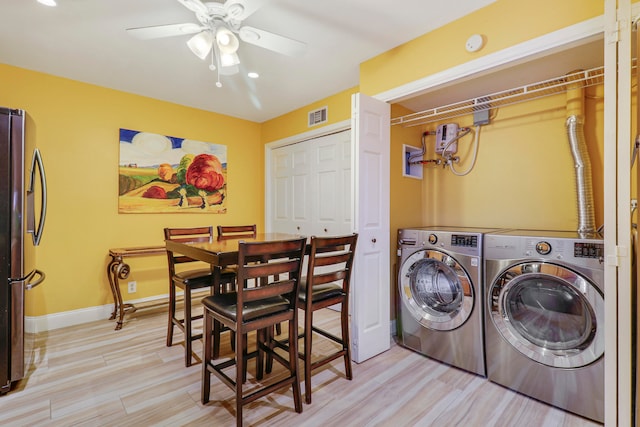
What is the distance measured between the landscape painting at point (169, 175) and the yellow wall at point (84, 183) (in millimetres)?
84

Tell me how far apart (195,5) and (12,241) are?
70.0 inches

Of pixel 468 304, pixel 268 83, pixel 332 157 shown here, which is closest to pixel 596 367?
pixel 468 304

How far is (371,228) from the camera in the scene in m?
2.39

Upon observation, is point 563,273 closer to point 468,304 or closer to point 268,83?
point 468,304

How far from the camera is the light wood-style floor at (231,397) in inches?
66.6

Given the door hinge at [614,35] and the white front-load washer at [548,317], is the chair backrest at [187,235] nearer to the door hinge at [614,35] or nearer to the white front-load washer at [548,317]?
the white front-load washer at [548,317]

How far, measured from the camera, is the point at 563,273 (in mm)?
1717

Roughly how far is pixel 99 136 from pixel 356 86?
9.16ft

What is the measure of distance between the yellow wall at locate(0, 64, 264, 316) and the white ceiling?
168 millimetres

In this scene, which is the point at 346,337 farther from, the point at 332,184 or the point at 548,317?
the point at 332,184

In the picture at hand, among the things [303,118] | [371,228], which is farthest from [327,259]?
[303,118]

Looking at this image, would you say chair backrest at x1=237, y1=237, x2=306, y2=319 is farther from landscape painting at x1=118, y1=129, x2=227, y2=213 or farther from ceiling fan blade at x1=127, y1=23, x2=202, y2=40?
landscape painting at x1=118, y1=129, x2=227, y2=213

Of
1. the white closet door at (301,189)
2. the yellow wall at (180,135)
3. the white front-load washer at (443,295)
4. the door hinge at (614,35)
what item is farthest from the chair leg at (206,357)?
the door hinge at (614,35)

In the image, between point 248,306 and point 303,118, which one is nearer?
point 248,306
